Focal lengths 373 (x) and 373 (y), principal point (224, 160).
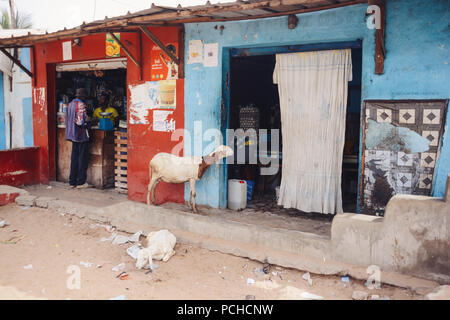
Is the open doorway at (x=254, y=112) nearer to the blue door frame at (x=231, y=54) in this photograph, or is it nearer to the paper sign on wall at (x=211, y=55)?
the blue door frame at (x=231, y=54)

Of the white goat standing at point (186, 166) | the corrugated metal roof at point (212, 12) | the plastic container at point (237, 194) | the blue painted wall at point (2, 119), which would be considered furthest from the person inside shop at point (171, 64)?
the blue painted wall at point (2, 119)

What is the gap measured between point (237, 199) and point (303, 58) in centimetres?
277

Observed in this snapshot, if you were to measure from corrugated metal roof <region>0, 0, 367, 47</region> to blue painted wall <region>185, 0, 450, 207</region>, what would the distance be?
0.25m

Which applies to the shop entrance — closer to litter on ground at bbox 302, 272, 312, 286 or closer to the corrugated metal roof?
the corrugated metal roof

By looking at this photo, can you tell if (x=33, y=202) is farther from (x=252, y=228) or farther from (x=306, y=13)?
(x=306, y=13)

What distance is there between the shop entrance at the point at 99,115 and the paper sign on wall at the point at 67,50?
232 millimetres

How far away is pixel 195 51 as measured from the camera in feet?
22.4

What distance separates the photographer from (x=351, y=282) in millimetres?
4352

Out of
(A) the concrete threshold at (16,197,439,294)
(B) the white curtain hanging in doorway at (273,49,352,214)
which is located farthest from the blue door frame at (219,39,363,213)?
(A) the concrete threshold at (16,197,439,294)

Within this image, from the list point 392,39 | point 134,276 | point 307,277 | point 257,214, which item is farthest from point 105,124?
point 392,39

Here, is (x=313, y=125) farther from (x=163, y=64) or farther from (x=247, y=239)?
(x=163, y=64)

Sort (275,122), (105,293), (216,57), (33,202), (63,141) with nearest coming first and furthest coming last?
(105,293) < (216,57) < (33,202) < (275,122) < (63,141)

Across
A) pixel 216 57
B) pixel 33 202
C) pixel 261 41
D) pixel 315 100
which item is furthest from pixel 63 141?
pixel 315 100

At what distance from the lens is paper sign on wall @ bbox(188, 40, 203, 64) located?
678 cm
